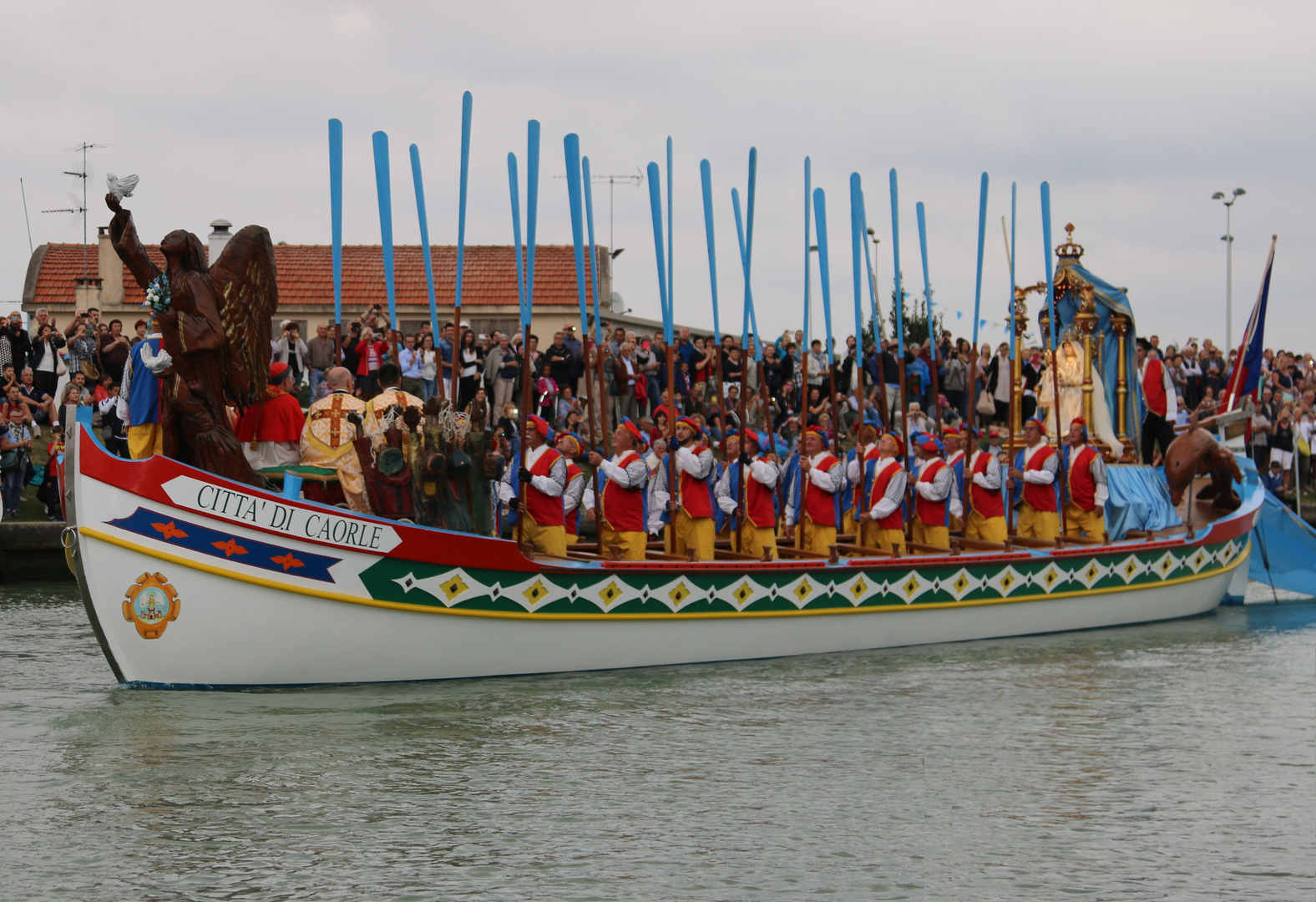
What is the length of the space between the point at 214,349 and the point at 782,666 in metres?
5.21

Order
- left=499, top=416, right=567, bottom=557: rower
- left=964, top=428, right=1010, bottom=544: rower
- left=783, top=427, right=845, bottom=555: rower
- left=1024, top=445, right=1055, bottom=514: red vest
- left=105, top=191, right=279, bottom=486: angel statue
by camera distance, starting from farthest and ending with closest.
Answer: left=1024, top=445, right=1055, bottom=514: red vest → left=964, top=428, right=1010, bottom=544: rower → left=783, top=427, right=845, bottom=555: rower → left=499, top=416, right=567, bottom=557: rower → left=105, top=191, right=279, bottom=486: angel statue

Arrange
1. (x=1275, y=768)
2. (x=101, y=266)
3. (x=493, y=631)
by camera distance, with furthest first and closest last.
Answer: (x=101, y=266) < (x=493, y=631) < (x=1275, y=768)

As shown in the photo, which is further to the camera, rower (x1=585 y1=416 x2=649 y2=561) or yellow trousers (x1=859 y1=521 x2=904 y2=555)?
yellow trousers (x1=859 y1=521 x2=904 y2=555)

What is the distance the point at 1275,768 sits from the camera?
9164mm

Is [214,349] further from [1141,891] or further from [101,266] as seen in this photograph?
[101,266]

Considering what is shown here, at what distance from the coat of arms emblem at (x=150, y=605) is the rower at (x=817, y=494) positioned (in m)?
6.23

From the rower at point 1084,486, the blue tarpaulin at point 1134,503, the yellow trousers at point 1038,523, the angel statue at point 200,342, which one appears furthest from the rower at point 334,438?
the blue tarpaulin at point 1134,503

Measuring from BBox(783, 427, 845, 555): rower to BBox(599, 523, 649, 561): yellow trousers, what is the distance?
2076 mm

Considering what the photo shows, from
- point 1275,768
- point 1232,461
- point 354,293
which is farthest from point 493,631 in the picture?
point 354,293

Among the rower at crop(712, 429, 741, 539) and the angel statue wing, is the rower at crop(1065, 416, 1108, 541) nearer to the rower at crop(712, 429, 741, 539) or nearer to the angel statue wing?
the rower at crop(712, 429, 741, 539)

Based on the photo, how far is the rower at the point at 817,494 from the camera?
14.2 metres

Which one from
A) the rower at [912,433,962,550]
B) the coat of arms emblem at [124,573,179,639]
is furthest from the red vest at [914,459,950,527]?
the coat of arms emblem at [124,573,179,639]

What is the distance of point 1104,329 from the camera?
60.1ft

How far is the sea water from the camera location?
6.66 meters
